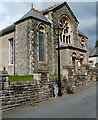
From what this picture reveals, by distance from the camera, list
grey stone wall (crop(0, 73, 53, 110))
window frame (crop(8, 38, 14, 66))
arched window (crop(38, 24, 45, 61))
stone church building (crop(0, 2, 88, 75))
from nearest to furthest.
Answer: grey stone wall (crop(0, 73, 53, 110)), stone church building (crop(0, 2, 88, 75)), arched window (crop(38, 24, 45, 61)), window frame (crop(8, 38, 14, 66))

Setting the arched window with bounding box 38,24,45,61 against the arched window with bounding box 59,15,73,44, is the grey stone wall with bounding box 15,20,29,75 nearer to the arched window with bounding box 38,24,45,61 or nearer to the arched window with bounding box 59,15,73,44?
the arched window with bounding box 38,24,45,61

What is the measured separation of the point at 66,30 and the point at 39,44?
684cm

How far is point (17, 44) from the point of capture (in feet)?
60.3

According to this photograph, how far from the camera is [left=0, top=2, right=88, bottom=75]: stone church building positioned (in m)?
16.8

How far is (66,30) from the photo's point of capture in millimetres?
22922

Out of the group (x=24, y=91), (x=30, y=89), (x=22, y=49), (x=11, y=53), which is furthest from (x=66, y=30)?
(x=24, y=91)

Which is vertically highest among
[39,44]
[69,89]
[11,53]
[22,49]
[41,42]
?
[41,42]

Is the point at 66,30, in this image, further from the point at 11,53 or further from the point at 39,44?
the point at 11,53

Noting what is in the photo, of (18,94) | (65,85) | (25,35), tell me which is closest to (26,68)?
(25,35)

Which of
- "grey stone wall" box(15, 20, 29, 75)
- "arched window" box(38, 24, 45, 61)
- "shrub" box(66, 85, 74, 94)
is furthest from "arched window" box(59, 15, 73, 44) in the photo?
"shrub" box(66, 85, 74, 94)

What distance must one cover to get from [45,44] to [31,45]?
2525mm

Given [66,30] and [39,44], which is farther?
[66,30]

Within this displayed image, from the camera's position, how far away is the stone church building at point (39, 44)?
1681 centimetres

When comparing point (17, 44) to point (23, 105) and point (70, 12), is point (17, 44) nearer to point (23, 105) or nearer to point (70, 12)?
point (70, 12)
